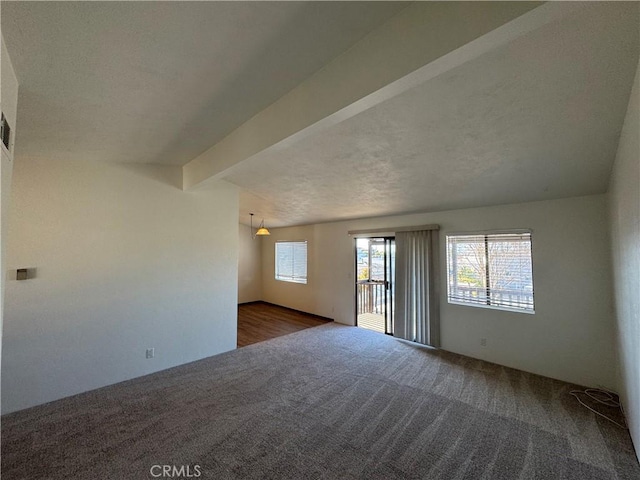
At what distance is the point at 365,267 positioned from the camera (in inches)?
232

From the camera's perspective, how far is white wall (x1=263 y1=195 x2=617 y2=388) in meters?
3.15

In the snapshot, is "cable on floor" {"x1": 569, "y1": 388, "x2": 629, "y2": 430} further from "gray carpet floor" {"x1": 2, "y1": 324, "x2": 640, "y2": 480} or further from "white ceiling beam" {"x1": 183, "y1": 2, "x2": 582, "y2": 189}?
"white ceiling beam" {"x1": 183, "y1": 2, "x2": 582, "y2": 189}

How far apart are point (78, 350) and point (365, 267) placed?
4845 mm

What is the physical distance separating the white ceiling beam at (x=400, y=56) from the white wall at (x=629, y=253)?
46.9 inches

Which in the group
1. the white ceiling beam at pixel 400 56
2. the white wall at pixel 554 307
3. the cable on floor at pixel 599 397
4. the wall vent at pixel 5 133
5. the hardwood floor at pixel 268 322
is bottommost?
the hardwood floor at pixel 268 322

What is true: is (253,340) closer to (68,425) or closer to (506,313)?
(68,425)

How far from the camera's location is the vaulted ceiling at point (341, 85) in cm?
119

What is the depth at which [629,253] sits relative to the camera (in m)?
2.02

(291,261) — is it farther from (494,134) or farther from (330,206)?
(494,134)

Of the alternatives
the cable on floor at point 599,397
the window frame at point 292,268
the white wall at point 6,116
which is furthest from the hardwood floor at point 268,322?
the cable on floor at point 599,397

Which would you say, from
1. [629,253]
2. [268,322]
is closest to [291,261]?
[268,322]

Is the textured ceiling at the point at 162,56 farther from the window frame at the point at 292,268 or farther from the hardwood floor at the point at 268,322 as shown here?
the window frame at the point at 292,268

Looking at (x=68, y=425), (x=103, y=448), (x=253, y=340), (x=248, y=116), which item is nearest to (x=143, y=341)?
(x=68, y=425)

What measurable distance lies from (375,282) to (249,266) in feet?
14.0
